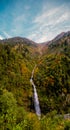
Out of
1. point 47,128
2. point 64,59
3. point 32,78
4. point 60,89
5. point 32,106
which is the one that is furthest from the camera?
point 64,59

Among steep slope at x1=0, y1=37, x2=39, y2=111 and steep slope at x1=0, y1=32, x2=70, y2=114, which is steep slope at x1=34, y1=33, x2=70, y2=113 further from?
steep slope at x1=0, y1=37, x2=39, y2=111

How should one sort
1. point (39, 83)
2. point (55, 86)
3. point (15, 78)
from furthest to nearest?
point (39, 83)
point (55, 86)
point (15, 78)

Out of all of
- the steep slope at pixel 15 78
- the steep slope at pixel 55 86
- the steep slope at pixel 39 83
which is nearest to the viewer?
the steep slope at pixel 15 78

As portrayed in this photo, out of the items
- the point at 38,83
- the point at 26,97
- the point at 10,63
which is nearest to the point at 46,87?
the point at 38,83

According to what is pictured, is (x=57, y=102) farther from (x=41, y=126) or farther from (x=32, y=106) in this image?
(x=41, y=126)

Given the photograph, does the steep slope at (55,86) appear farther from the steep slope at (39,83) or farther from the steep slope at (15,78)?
the steep slope at (15,78)

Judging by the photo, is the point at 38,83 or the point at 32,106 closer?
the point at 32,106

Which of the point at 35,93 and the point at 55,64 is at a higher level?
the point at 55,64

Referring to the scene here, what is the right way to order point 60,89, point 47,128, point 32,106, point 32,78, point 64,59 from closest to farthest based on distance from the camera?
point 47,128
point 32,106
point 60,89
point 32,78
point 64,59

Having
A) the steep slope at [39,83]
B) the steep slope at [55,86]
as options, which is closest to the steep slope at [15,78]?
the steep slope at [39,83]

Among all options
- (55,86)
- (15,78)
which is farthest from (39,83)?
(15,78)

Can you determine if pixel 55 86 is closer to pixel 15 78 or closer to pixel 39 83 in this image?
pixel 39 83
